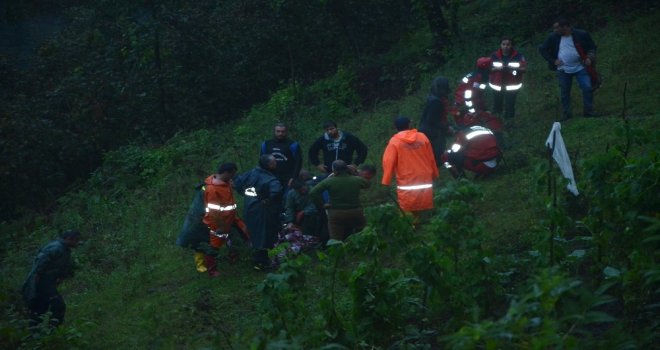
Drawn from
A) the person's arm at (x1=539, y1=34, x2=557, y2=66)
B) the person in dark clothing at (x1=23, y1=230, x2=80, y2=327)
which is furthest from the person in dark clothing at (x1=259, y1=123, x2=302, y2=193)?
the person's arm at (x1=539, y1=34, x2=557, y2=66)

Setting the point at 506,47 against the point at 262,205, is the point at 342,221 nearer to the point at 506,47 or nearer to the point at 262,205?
the point at 262,205

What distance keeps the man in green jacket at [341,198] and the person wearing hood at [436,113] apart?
6.52ft

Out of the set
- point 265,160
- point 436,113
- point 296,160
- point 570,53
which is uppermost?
point 570,53

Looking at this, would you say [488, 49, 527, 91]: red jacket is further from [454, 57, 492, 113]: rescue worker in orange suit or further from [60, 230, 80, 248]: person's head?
[60, 230, 80, 248]: person's head

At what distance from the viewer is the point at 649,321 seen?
25.4 ft

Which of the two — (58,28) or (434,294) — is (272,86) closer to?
(58,28)

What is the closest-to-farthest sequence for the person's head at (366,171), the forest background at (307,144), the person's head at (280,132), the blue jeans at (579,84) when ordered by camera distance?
1. the forest background at (307,144)
2. the person's head at (366,171)
3. the person's head at (280,132)
4. the blue jeans at (579,84)

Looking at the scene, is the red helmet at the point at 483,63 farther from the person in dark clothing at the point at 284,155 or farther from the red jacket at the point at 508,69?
the person in dark clothing at the point at 284,155

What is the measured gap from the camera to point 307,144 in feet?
63.6

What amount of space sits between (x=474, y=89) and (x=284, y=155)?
3.21 metres

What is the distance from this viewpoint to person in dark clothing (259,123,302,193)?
46.6 feet

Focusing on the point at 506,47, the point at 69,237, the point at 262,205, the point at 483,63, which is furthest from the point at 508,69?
the point at 69,237

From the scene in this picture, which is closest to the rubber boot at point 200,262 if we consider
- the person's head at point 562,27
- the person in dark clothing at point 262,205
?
the person in dark clothing at point 262,205

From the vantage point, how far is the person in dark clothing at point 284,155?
560 inches
